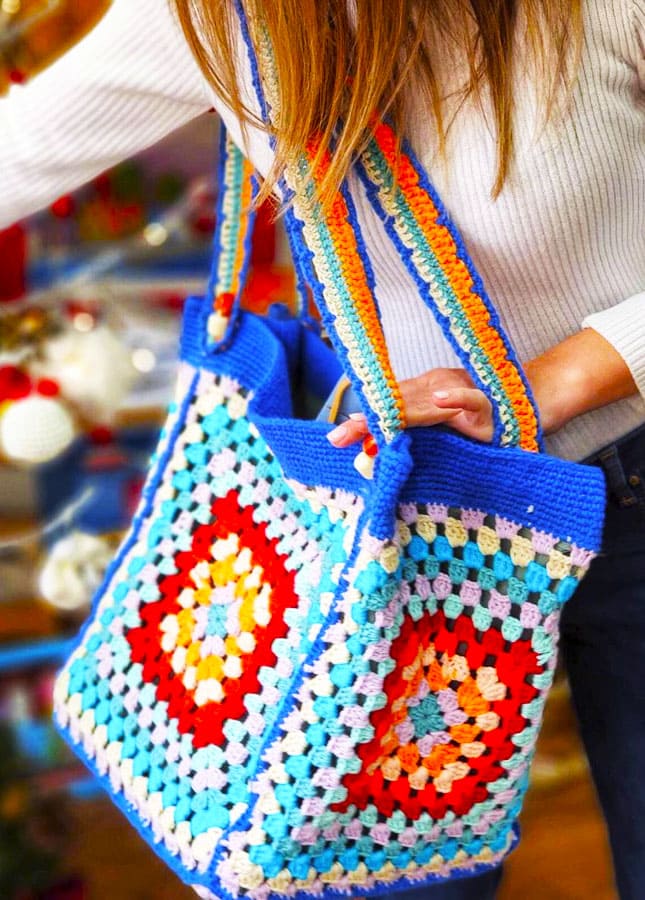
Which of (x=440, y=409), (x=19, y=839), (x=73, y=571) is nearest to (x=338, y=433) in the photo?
(x=440, y=409)

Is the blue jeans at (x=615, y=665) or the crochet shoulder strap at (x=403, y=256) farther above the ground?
the crochet shoulder strap at (x=403, y=256)

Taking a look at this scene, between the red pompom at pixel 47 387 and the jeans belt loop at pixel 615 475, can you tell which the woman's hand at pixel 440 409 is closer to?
the jeans belt loop at pixel 615 475

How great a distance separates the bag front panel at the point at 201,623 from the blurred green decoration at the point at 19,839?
52cm

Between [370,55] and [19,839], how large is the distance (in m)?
1.02

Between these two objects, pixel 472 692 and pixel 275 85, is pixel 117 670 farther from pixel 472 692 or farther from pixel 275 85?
pixel 275 85

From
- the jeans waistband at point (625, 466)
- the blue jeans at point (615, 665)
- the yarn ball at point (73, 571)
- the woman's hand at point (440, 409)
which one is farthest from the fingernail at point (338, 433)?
the yarn ball at point (73, 571)

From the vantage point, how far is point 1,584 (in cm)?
136

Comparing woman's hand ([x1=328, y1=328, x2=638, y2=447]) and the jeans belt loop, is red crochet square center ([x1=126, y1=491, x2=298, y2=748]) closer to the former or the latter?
woman's hand ([x1=328, y1=328, x2=638, y2=447])

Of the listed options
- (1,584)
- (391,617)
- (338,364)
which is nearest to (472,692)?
(391,617)

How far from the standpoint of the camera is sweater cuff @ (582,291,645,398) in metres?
0.65

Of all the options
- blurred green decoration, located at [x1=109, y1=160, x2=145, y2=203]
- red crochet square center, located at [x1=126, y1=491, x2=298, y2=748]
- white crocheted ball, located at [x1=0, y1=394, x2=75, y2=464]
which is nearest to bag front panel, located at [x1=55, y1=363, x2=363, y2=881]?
red crochet square center, located at [x1=126, y1=491, x2=298, y2=748]

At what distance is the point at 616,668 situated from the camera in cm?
78

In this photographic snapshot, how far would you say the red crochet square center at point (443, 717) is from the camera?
0.63 m

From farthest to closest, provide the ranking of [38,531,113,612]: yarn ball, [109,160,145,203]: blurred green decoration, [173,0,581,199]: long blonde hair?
[109,160,145,203]: blurred green decoration, [38,531,113,612]: yarn ball, [173,0,581,199]: long blonde hair
